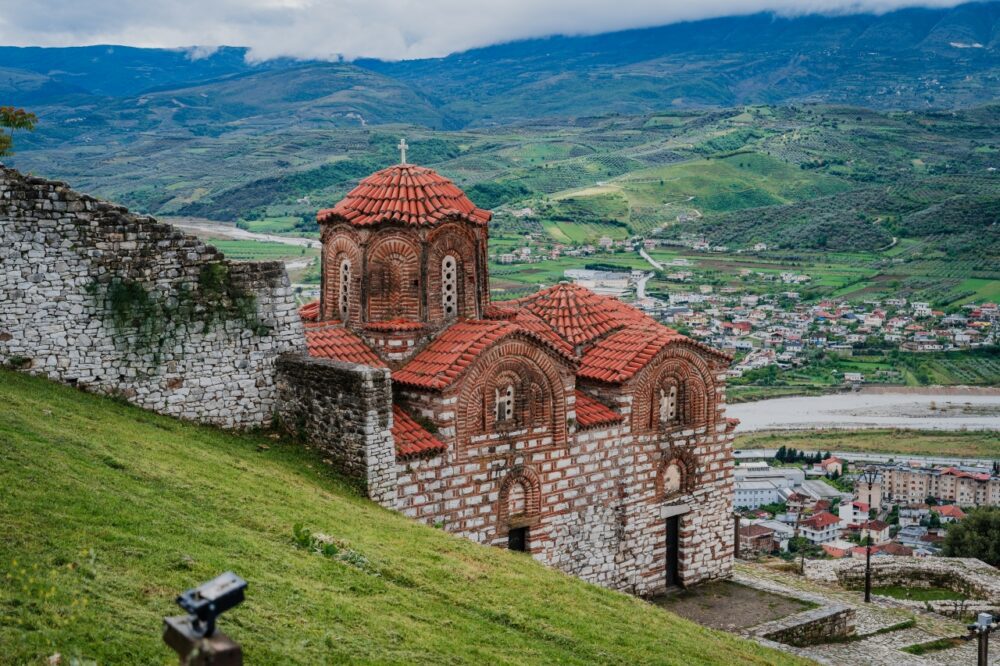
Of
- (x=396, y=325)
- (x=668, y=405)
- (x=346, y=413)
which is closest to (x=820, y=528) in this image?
(x=668, y=405)

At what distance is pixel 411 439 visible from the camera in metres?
17.1

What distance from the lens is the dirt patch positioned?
1955cm

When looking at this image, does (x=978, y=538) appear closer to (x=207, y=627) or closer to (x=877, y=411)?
(x=207, y=627)

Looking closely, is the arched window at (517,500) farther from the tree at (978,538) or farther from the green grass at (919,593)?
the tree at (978,538)

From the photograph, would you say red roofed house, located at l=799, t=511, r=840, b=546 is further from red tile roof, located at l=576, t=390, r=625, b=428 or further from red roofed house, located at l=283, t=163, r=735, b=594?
red tile roof, located at l=576, t=390, r=625, b=428

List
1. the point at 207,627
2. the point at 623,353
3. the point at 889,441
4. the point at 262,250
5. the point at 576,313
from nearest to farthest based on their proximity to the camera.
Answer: the point at 207,627
the point at 623,353
the point at 576,313
the point at 889,441
the point at 262,250

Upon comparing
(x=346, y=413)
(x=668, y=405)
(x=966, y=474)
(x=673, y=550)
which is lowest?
(x=966, y=474)

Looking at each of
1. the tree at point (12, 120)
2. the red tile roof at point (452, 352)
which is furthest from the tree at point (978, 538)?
the tree at point (12, 120)

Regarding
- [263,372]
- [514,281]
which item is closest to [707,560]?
[263,372]

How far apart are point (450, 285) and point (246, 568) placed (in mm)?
9246

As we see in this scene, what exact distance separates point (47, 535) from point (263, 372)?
7.30m

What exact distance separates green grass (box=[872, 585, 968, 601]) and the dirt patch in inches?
246

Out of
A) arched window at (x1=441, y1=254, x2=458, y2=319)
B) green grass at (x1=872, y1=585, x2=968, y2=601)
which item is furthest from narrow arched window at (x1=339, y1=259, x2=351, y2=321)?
green grass at (x1=872, y1=585, x2=968, y2=601)

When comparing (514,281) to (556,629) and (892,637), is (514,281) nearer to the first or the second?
(892,637)
